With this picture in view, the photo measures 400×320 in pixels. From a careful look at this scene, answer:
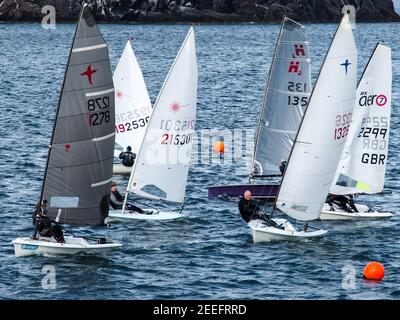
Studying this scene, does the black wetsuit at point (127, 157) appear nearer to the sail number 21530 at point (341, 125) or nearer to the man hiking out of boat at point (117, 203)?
the man hiking out of boat at point (117, 203)

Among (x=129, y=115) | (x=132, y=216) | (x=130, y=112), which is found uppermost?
(x=130, y=112)

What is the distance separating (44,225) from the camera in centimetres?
3694

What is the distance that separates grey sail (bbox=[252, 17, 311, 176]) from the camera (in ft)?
158

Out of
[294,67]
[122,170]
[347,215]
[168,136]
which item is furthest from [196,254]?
[122,170]

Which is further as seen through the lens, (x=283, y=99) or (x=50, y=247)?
(x=283, y=99)

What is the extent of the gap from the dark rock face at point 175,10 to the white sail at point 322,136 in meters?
132

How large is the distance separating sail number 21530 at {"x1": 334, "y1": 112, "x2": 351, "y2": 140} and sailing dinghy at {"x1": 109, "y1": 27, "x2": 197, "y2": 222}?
6.89 meters

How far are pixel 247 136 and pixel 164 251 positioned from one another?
3076 centimetres

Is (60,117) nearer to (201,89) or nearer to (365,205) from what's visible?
(365,205)

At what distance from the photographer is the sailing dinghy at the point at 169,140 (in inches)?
1710

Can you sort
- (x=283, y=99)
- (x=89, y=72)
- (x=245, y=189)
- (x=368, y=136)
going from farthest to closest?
(x=283, y=99)
(x=245, y=189)
(x=368, y=136)
(x=89, y=72)

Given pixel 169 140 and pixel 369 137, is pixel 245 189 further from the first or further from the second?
pixel 369 137

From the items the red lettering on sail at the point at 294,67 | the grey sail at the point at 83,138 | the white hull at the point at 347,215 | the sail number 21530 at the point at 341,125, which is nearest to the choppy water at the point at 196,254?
the white hull at the point at 347,215

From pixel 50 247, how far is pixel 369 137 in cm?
1672
